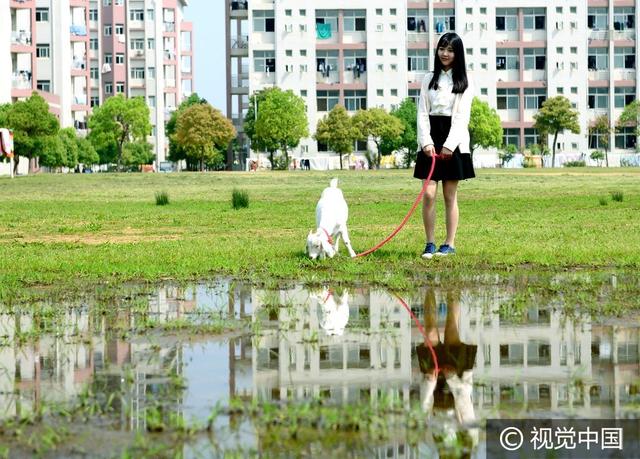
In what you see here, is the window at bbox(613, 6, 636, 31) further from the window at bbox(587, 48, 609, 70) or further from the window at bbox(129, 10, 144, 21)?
the window at bbox(129, 10, 144, 21)

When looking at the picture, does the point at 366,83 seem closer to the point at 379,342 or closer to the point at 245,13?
the point at 245,13

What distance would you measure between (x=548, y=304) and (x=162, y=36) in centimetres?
14004

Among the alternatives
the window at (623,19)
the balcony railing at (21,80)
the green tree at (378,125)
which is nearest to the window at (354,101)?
the green tree at (378,125)

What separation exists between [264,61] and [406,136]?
1778cm

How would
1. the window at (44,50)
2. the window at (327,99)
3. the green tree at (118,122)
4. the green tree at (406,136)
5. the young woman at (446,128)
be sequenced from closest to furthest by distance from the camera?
the young woman at (446,128) → the green tree at (406,136) → the green tree at (118,122) → the window at (44,50) → the window at (327,99)

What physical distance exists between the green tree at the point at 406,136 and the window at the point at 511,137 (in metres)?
11.3

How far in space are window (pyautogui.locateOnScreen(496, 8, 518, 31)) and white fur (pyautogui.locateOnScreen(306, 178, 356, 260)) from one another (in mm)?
99850

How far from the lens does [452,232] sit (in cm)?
1178

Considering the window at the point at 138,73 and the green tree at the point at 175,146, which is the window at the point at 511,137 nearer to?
the green tree at the point at 175,146

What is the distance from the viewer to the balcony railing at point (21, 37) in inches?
3563

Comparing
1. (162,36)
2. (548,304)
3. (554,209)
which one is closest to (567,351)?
(548,304)

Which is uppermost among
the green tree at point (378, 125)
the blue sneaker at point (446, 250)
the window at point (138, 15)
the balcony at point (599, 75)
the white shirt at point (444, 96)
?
the window at point (138, 15)

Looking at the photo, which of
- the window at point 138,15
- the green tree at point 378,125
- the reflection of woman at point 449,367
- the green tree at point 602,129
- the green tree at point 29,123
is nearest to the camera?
the reflection of woman at point 449,367

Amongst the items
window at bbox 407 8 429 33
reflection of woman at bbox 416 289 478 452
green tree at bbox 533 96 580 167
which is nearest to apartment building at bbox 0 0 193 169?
window at bbox 407 8 429 33
